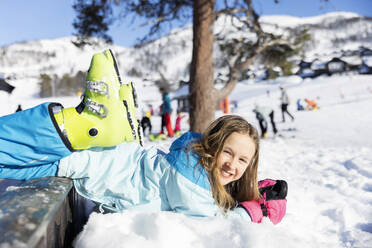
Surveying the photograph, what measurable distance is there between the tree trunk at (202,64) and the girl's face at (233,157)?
3672mm

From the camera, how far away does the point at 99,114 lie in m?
1.80

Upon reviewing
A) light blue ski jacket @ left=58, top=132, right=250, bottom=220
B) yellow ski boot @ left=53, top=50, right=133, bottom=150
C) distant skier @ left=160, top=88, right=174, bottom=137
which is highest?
yellow ski boot @ left=53, top=50, right=133, bottom=150

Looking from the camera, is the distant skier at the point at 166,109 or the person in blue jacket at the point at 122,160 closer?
the person in blue jacket at the point at 122,160

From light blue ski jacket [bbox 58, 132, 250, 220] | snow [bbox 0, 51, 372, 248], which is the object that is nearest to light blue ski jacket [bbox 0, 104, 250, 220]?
light blue ski jacket [bbox 58, 132, 250, 220]

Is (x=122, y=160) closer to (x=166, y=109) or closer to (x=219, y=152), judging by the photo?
(x=219, y=152)

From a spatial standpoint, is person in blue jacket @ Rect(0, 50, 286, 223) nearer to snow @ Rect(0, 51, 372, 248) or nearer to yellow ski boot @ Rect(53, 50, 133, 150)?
yellow ski boot @ Rect(53, 50, 133, 150)

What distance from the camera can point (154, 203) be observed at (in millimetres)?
1570

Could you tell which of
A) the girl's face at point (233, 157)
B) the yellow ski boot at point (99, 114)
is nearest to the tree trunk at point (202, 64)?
the yellow ski boot at point (99, 114)

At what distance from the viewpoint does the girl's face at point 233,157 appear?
166 centimetres

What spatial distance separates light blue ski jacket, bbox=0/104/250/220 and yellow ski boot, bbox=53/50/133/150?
0.32 feet

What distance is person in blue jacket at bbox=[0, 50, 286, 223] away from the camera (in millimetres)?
1417

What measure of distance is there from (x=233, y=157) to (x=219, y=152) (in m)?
0.09

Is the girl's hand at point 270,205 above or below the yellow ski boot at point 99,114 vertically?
below

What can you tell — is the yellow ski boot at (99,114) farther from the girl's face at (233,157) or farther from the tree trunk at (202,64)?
the tree trunk at (202,64)
